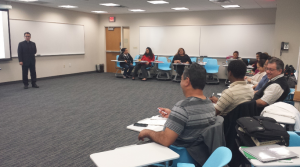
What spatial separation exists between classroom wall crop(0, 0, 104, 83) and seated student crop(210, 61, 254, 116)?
286 inches

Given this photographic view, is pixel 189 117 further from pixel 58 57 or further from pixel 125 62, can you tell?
pixel 58 57

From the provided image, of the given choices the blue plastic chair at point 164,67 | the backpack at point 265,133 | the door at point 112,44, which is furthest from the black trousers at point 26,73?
the backpack at point 265,133

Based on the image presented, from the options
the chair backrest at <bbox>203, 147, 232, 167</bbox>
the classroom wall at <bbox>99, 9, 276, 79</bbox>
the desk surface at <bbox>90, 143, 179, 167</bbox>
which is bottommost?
the desk surface at <bbox>90, 143, 179, 167</bbox>

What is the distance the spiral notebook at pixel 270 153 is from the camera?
148 centimetres

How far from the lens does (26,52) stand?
6922 mm

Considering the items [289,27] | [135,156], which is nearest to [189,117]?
[135,156]

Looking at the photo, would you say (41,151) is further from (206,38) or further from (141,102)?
(206,38)

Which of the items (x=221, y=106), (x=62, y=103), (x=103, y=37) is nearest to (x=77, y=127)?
(x=62, y=103)

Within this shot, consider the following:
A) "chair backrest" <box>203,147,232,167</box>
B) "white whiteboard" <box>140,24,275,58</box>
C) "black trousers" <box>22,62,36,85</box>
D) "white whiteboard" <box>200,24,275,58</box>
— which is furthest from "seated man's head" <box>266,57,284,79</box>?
"black trousers" <box>22,62,36,85</box>

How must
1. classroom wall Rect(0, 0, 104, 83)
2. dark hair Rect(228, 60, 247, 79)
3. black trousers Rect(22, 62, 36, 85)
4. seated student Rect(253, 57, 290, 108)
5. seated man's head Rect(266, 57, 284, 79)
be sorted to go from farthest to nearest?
classroom wall Rect(0, 0, 104, 83)
black trousers Rect(22, 62, 36, 85)
seated man's head Rect(266, 57, 284, 79)
seated student Rect(253, 57, 290, 108)
dark hair Rect(228, 60, 247, 79)

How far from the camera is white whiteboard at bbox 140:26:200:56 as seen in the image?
9.40 m

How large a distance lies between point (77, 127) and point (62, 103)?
167 centimetres

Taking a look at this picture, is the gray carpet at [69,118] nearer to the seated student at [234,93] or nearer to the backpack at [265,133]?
the seated student at [234,93]

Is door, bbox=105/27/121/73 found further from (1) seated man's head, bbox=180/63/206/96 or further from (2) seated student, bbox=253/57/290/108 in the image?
(1) seated man's head, bbox=180/63/206/96
